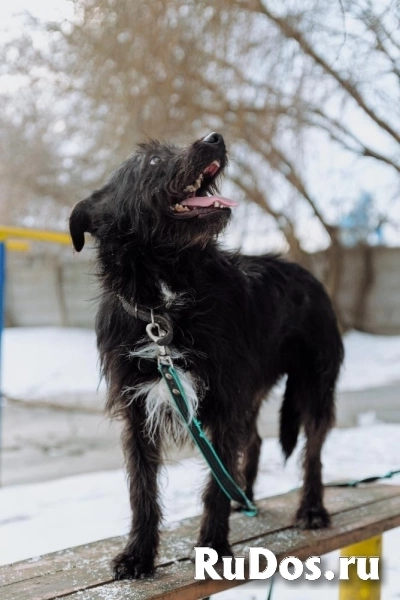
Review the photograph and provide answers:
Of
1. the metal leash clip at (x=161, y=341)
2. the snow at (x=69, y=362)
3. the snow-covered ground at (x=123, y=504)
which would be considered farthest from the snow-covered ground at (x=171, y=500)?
the snow at (x=69, y=362)

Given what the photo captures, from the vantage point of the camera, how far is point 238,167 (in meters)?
11.0

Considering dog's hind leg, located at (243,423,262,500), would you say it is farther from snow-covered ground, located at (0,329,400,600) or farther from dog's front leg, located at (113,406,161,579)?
dog's front leg, located at (113,406,161,579)

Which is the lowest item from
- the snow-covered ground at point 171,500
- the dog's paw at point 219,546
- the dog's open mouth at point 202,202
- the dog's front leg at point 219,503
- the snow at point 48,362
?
the snow at point 48,362

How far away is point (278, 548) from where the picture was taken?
8.49 ft

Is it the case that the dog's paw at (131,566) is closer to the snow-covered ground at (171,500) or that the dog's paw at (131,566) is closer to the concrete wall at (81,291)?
the snow-covered ground at (171,500)

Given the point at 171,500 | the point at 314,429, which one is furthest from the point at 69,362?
the point at 314,429

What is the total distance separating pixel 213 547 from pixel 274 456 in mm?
3213

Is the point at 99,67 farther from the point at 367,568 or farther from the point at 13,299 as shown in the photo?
the point at 13,299

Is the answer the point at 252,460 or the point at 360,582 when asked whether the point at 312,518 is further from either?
the point at 252,460

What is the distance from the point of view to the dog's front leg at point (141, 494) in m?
2.38

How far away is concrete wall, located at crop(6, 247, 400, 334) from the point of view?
1462 centimetres

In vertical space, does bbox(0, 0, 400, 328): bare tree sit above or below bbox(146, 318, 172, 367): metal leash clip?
above

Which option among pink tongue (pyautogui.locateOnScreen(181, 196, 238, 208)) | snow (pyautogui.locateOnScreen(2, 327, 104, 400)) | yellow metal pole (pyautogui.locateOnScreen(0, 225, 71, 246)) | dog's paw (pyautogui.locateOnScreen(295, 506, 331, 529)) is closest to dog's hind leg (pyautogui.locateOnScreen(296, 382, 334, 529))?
dog's paw (pyautogui.locateOnScreen(295, 506, 331, 529))

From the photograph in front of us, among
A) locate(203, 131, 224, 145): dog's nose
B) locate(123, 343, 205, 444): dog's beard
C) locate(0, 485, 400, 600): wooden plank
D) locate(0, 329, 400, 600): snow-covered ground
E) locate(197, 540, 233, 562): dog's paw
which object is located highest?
locate(203, 131, 224, 145): dog's nose
